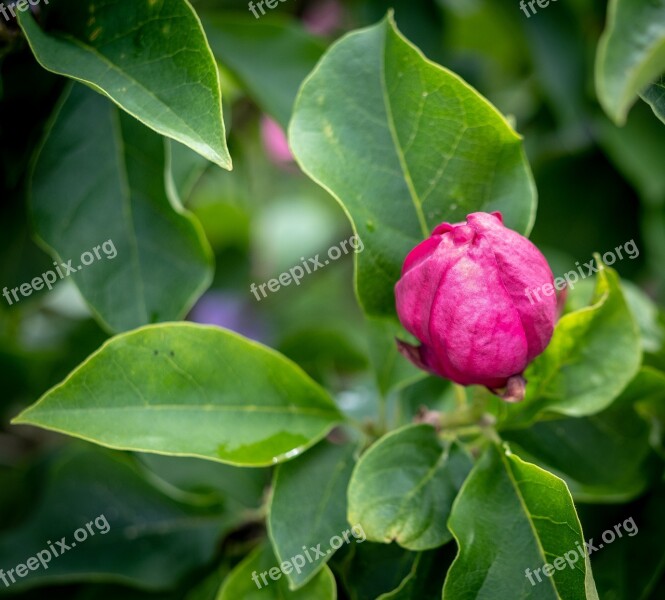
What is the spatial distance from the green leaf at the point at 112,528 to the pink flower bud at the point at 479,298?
65 cm

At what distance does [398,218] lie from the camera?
1.03 m

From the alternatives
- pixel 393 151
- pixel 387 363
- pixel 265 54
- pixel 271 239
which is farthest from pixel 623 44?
pixel 271 239

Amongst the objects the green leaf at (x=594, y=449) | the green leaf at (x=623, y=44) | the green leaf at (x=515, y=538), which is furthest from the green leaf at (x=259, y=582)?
the green leaf at (x=623, y=44)

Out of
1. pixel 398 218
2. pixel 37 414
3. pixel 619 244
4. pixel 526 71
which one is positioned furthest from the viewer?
pixel 526 71

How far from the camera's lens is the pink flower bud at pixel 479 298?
2.75ft

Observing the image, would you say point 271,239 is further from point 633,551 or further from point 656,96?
point 656,96

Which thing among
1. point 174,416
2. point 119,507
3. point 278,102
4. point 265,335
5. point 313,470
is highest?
point 278,102

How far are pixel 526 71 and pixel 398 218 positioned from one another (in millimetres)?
1381

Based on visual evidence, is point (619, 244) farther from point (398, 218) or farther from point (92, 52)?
point (92, 52)

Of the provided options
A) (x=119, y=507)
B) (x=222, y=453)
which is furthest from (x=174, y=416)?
(x=119, y=507)

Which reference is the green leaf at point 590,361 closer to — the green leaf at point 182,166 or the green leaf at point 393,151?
the green leaf at point 393,151

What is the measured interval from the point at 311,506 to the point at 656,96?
2.00 ft

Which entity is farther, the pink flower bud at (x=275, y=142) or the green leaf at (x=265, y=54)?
the pink flower bud at (x=275, y=142)

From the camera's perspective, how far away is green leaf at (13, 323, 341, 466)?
3.03ft
